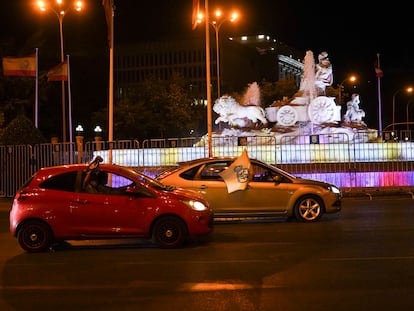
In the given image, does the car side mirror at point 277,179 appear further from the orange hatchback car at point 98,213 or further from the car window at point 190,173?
the orange hatchback car at point 98,213

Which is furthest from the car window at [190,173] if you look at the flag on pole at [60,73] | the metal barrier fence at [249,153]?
the flag on pole at [60,73]

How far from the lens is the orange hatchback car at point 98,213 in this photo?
10.5m

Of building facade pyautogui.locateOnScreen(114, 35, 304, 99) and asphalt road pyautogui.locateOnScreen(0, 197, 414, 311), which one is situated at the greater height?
building facade pyautogui.locateOnScreen(114, 35, 304, 99)

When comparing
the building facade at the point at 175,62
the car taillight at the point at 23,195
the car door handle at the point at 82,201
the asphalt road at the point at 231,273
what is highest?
the building facade at the point at 175,62

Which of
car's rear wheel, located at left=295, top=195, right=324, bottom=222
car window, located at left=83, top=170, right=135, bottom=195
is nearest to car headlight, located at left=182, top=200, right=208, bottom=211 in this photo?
car window, located at left=83, top=170, right=135, bottom=195

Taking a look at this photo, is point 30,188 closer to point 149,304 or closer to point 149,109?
point 149,304

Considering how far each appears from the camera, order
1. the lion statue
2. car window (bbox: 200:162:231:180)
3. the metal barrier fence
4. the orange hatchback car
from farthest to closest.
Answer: the lion statue
the metal barrier fence
car window (bbox: 200:162:231:180)
the orange hatchback car

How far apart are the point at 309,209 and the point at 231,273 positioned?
575 centimetres

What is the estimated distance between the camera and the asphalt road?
681 cm

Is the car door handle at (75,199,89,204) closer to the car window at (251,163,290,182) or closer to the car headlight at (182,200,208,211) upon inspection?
the car headlight at (182,200,208,211)

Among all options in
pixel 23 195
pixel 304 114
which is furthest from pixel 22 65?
pixel 23 195

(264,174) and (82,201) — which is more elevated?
(264,174)

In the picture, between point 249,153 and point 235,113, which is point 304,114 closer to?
point 235,113

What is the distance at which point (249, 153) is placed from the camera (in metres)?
23.7
